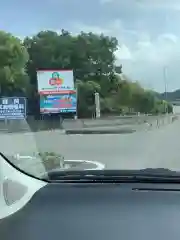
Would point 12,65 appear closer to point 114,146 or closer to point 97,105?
point 97,105

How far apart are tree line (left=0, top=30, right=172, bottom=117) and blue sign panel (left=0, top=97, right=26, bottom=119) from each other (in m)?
0.04

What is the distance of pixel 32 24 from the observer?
296 cm

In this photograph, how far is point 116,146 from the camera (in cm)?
336

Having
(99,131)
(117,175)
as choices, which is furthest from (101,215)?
(99,131)

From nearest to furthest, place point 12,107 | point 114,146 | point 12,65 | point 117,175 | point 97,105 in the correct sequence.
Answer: point 117,175, point 12,107, point 12,65, point 97,105, point 114,146

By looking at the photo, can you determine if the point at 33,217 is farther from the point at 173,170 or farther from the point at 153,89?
the point at 153,89

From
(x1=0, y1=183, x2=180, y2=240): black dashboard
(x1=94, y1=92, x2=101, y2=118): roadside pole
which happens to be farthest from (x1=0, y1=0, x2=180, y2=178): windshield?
(x1=0, y1=183, x2=180, y2=240): black dashboard

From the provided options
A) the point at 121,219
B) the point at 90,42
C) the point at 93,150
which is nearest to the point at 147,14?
the point at 90,42

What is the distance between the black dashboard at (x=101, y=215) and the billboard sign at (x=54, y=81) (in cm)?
77

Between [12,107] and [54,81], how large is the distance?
1.16ft

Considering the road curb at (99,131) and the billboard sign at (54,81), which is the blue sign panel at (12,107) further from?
the road curb at (99,131)

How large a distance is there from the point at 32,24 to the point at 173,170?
4.64ft

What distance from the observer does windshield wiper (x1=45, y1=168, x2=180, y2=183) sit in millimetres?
2645

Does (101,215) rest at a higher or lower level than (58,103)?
lower
